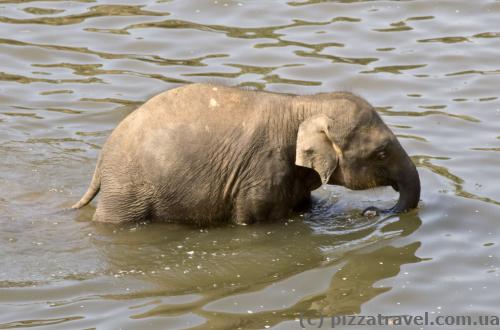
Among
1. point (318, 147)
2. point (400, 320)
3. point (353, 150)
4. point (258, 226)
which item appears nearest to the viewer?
Answer: point (400, 320)

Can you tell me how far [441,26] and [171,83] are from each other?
3.59m

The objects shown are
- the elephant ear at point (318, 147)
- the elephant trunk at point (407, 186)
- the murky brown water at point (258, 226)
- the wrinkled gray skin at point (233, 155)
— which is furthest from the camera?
the elephant trunk at point (407, 186)

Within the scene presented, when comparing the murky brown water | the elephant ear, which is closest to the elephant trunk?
the murky brown water

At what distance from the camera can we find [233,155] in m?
10.0

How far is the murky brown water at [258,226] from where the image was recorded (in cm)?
876

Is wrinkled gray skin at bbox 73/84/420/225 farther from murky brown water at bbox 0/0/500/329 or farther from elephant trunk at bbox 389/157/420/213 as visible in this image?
murky brown water at bbox 0/0/500/329

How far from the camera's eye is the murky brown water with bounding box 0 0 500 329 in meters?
8.76

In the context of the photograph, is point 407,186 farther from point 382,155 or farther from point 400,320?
point 400,320

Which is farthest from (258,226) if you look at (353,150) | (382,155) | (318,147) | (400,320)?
(400,320)

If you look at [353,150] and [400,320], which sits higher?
[353,150]

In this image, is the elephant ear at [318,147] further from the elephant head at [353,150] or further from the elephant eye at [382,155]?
the elephant eye at [382,155]

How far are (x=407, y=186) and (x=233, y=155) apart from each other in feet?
4.90

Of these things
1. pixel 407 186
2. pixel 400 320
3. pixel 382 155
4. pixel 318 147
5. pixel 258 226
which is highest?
pixel 318 147

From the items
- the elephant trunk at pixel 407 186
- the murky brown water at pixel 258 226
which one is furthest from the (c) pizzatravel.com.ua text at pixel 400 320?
the elephant trunk at pixel 407 186
